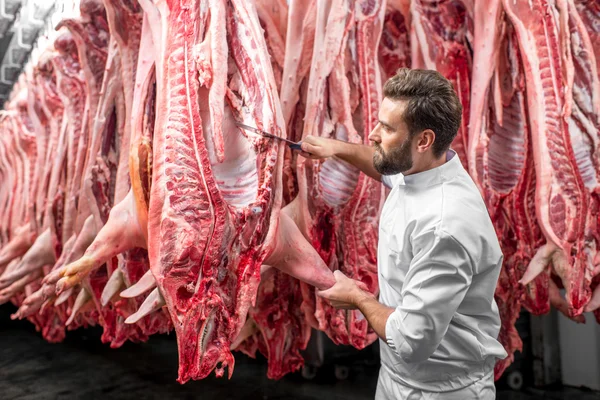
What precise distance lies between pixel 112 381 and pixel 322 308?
3.35 meters

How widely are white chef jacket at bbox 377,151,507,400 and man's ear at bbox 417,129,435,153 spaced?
10 cm

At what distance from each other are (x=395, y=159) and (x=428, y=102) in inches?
7.1

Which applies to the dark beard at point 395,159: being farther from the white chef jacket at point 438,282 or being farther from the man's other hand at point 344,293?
the man's other hand at point 344,293

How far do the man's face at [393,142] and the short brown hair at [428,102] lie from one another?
0.02 metres

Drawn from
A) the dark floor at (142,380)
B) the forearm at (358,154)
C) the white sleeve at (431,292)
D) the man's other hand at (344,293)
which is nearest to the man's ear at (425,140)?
the white sleeve at (431,292)

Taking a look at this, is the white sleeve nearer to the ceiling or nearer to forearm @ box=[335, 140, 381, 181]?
forearm @ box=[335, 140, 381, 181]

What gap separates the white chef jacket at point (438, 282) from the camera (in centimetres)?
163

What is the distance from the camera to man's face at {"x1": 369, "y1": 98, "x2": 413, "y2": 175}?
5.64ft

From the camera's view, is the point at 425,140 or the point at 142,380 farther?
the point at 142,380

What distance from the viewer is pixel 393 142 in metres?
1.74

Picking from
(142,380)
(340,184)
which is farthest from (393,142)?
(142,380)

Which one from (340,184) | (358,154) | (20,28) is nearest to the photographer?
(358,154)

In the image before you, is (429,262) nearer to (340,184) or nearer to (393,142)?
(393,142)

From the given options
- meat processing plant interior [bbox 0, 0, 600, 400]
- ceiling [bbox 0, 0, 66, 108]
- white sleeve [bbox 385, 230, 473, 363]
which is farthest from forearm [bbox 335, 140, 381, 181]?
ceiling [bbox 0, 0, 66, 108]
